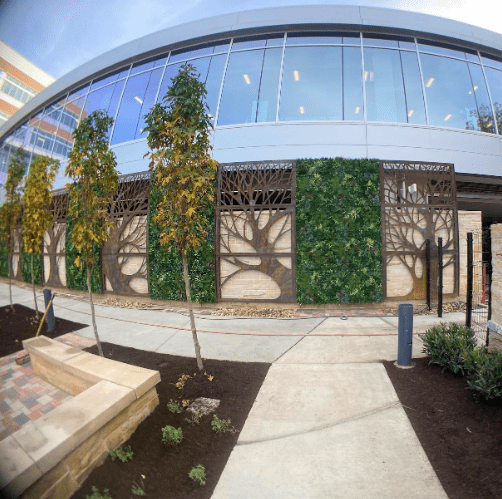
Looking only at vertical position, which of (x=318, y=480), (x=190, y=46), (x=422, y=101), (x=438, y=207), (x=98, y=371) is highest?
(x=190, y=46)

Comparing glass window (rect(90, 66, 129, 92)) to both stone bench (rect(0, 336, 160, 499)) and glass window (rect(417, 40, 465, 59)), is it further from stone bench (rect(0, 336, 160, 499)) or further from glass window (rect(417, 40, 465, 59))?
stone bench (rect(0, 336, 160, 499))

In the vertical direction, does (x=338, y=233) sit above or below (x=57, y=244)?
above

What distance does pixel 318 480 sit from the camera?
211 cm

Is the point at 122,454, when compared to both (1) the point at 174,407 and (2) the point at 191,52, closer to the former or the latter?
(1) the point at 174,407

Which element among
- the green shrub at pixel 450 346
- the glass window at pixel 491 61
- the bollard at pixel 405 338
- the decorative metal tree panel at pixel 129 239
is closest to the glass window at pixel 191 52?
the decorative metal tree panel at pixel 129 239

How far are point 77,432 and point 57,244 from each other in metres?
12.6

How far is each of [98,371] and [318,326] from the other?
481cm

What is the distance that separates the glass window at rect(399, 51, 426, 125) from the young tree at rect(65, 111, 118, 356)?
10.7 meters

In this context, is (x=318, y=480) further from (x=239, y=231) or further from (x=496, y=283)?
(x=239, y=231)

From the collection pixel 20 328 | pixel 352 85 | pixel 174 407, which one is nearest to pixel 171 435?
pixel 174 407

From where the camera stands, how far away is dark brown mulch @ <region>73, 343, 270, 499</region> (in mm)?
1994

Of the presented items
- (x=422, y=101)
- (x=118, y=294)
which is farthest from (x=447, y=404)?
(x=422, y=101)

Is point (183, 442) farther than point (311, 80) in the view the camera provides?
No

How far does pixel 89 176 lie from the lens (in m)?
4.33
